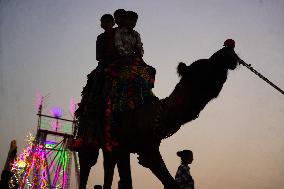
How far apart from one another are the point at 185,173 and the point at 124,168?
3.01 metres

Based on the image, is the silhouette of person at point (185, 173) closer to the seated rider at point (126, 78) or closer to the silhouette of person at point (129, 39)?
the seated rider at point (126, 78)

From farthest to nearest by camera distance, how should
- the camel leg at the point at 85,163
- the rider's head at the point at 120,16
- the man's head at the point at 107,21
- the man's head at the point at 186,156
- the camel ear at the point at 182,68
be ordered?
the man's head at the point at 186,156 → the man's head at the point at 107,21 → the camel leg at the point at 85,163 → the rider's head at the point at 120,16 → the camel ear at the point at 182,68

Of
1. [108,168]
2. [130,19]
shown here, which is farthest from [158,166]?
[130,19]

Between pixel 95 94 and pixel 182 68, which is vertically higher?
pixel 95 94

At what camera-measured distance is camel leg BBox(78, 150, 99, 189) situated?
6348mm

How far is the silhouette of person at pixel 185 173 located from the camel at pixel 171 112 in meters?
3.01

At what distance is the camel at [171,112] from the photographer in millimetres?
4324

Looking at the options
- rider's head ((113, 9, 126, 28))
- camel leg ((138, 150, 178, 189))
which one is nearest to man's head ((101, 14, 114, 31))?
rider's head ((113, 9, 126, 28))

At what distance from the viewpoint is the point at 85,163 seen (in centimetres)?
640

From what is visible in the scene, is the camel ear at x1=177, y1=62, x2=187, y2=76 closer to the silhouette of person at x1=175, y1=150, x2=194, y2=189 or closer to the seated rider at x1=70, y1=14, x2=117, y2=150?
the seated rider at x1=70, y1=14, x2=117, y2=150

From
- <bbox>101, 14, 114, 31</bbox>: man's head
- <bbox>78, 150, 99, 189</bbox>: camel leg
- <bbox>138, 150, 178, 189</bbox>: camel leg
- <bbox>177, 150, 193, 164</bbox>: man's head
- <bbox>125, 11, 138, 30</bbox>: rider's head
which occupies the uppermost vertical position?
<bbox>101, 14, 114, 31</bbox>: man's head

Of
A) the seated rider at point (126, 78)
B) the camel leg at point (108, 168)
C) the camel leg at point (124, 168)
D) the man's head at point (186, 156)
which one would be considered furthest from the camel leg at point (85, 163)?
the man's head at point (186, 156)

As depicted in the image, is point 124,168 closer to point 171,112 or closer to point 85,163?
point 85,163

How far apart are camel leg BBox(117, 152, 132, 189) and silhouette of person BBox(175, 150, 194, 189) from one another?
2.87m
